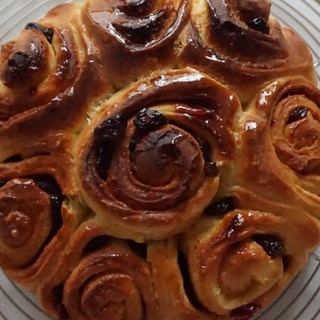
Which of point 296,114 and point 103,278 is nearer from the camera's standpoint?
point 103,278

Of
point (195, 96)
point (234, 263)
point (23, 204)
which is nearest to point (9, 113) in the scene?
point (23, 204)

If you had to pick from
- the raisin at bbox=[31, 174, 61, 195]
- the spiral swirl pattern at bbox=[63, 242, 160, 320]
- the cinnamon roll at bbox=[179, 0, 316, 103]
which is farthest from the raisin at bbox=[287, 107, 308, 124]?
the raisin at bbox=[31, 174, 61, 195]

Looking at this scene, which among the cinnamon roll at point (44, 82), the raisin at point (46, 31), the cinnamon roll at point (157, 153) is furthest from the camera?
the raisin at point (46, 31)

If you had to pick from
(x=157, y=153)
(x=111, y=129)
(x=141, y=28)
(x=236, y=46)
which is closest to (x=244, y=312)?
(x=157, y=153)

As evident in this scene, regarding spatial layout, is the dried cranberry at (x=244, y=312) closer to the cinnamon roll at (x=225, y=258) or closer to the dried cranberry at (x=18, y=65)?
the cinnamon roll at (x=225, y=258)

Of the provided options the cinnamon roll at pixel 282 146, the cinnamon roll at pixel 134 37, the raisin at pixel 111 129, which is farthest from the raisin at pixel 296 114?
the raisin at pixel 111 129

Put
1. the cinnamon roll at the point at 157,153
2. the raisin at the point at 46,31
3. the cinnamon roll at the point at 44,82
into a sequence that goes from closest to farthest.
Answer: the cinnamon roll at the point at 157,153 → the cinnamon roll at the point at 44,82 → the raisin at the point at 46,31

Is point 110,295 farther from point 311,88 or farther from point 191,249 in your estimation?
point 311,88

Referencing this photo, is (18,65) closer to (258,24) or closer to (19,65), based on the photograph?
(19,65)
